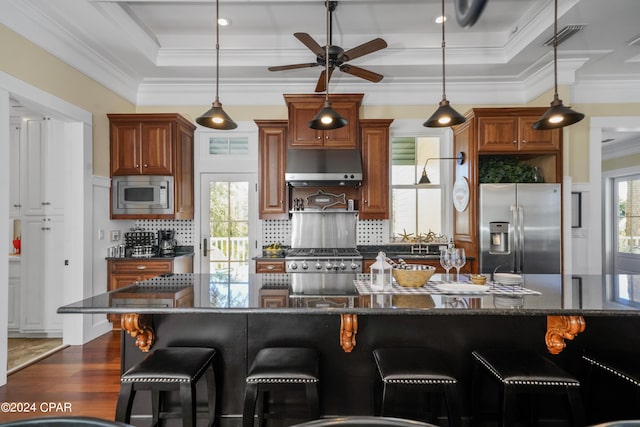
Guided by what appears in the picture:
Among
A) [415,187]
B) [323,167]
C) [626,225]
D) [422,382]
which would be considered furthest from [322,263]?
[626,225]

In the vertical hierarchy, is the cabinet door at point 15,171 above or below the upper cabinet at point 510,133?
below

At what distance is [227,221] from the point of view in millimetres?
4969

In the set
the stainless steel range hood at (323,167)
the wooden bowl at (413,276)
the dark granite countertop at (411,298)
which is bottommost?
the dark granite countertop at (411,298)

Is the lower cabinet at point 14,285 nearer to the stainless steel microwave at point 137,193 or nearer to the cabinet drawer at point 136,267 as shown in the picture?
the cabinet drawer at point 136,267

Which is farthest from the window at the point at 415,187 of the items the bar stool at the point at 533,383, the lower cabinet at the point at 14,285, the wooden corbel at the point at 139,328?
the lower cabinet at the point at 14,285

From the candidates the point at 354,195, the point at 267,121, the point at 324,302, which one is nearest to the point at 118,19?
the point at 267,121

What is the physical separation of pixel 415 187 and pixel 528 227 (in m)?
1.49

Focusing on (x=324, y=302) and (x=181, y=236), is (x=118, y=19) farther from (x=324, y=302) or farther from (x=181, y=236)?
(x=324, y=302)

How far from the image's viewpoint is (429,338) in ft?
6.80

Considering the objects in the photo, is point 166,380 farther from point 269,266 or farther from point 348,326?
point 269,266

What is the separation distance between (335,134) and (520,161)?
2360 millimetres

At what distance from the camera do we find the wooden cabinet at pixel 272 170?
4574 mm

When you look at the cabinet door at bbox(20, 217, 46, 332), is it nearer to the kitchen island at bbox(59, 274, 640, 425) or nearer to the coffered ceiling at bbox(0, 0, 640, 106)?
the coffered ceiling at bbox(0, 0, 640, 106)

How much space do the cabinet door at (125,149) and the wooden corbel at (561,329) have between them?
4.35 meters
